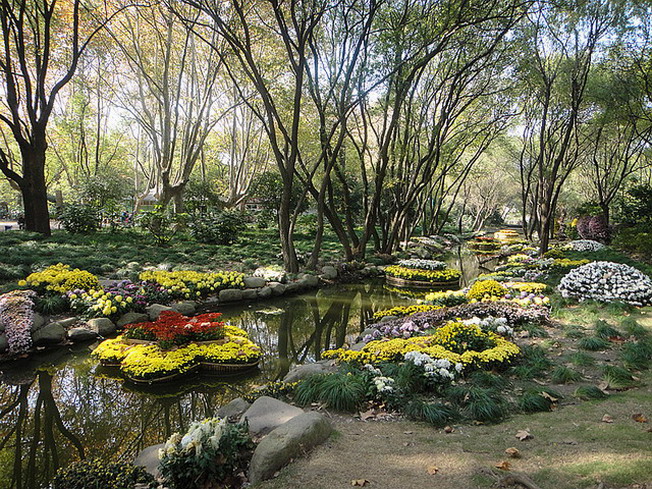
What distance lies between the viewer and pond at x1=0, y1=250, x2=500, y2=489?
413 centimetres

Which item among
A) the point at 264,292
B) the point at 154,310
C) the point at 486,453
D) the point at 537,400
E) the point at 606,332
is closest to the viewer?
Result: the point at 486,453

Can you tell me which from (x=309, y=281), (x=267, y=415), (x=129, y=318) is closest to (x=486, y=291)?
(x=309, y=281)

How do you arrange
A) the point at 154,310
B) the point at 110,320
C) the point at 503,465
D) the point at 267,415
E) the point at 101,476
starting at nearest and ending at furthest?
the point at 503,465
the point at 101,476
the point at 267,415
the point at 110,320
the point at 154,310

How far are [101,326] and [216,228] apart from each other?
10425 mm

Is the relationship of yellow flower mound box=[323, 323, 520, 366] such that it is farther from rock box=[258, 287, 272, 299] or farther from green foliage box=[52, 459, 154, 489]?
rock box=[258, 287, 272, 299]

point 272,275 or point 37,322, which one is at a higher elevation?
point 272,275

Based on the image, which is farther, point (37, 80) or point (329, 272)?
point (329, 272)

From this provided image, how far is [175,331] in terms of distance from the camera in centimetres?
670

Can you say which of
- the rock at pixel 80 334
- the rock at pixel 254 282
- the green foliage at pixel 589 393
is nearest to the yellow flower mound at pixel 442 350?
the green foliage at pixel 589 393

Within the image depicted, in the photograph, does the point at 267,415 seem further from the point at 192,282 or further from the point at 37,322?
the point at 192,282

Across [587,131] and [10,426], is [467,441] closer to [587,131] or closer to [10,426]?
[10,426]

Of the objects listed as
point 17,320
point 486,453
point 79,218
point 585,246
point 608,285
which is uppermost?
point 79,218

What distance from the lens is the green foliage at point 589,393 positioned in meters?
4.29

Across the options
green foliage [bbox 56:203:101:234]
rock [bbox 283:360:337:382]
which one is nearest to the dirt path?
rock [bbox 283:360:337:382]
